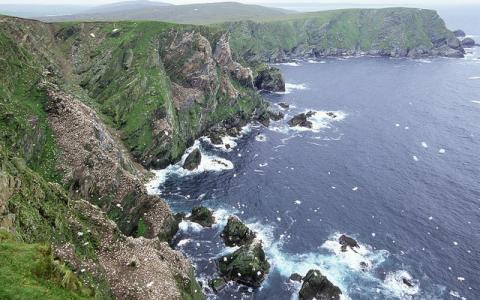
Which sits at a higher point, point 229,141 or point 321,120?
point 229,141

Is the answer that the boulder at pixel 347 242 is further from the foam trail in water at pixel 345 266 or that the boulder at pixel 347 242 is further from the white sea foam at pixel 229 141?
the white sea foam at pixel 229 141

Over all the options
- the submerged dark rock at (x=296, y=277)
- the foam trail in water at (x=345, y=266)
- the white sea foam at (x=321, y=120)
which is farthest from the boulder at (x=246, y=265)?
the white sea foam at (x=321, y=120)

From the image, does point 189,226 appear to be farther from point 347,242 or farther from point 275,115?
point 275,115

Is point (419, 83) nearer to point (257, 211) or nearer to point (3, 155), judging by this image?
point (257, 211)

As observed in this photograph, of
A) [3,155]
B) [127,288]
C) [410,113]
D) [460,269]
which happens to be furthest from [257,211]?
[410,113]

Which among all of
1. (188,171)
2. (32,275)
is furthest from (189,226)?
(32,275)
